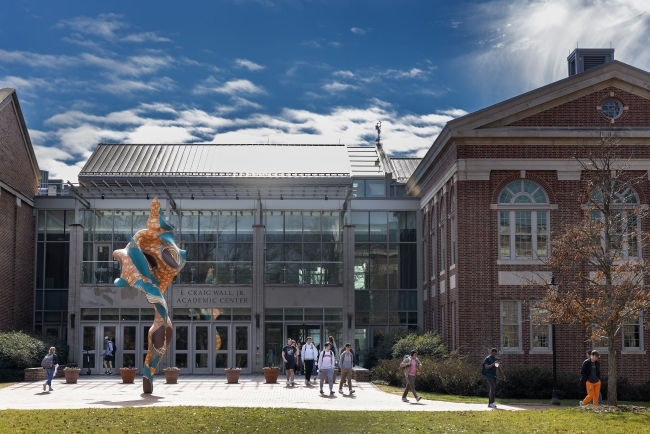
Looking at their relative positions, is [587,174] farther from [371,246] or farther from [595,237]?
[371,246]

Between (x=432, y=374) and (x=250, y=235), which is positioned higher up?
(x=250, y=235)

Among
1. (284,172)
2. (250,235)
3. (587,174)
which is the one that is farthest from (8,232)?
(587,174)

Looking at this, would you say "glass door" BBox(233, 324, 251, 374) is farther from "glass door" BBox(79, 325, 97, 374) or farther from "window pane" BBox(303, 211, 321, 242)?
"glass door" BBox(79, 325, 97, 374)

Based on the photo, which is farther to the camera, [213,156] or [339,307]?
[213,156]

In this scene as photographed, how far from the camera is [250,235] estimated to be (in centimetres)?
4675

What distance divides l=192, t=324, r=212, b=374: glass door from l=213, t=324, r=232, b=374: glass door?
32 cm

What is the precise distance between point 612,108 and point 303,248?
15.9m

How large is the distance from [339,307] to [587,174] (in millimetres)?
13201

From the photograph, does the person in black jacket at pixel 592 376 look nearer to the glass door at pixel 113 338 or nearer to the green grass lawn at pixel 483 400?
the green grass lawn at pixel 483 400

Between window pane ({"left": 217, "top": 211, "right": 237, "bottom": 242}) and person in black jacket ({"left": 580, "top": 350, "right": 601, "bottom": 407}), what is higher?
window pane ({"left": 217, "top": 211, "right": 237, "bottom": 242})

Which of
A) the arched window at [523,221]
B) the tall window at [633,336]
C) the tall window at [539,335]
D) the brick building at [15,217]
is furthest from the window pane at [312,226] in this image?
the tall window at [633,336]

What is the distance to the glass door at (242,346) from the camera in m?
44.7

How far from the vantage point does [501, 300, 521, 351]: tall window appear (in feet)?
124

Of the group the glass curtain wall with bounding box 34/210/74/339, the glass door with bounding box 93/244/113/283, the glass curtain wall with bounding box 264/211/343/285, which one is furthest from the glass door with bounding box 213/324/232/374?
the glass curtain wall with bounding box 34/210/74/339
